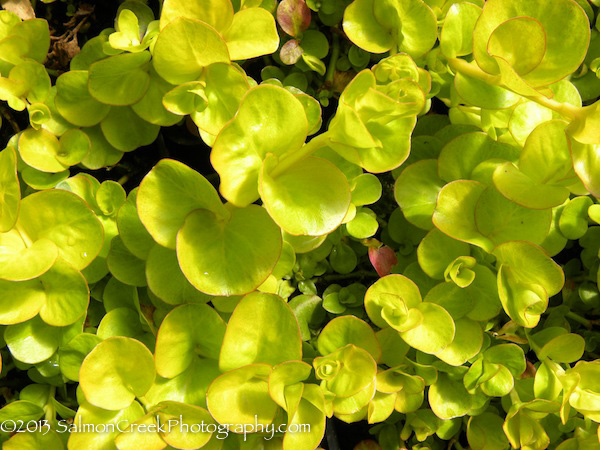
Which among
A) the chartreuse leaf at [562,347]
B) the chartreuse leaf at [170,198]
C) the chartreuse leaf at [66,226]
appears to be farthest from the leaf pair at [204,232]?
the chartreuse leaf at [562,347]

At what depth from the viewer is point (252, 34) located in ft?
2.08

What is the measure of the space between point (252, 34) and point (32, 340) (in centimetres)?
45

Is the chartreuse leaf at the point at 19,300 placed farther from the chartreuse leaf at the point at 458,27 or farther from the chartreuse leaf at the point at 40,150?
the chartreuse leaf at the point at 458,27

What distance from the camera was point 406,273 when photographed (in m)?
0.68

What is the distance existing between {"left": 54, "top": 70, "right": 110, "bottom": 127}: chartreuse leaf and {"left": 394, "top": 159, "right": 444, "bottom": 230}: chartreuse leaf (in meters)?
0.40

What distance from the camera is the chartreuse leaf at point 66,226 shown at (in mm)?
593

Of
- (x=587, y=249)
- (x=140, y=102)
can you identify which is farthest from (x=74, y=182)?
(x=587, y=249)

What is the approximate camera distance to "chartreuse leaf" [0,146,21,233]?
56 cm

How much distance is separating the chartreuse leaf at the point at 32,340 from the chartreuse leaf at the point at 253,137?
1.04ft

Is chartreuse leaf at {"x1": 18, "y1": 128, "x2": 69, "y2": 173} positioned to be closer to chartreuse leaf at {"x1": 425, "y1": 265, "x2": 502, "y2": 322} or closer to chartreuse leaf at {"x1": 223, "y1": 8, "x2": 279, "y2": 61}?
chartreuse leaf at {"x1": 223, "y1": 8, "x2": 279, "y2": 61}

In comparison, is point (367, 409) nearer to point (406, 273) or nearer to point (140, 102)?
point (406, 273)

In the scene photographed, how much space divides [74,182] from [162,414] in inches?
12.1

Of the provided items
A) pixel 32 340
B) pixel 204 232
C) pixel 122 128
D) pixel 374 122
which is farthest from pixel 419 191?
pixel 32 340

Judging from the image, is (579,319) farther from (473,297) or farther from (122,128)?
(122,128)
